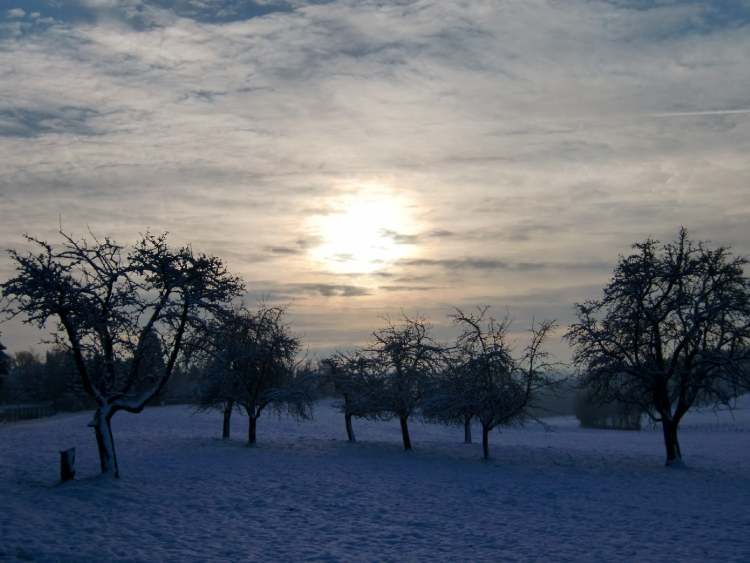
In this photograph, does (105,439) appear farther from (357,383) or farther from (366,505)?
(357,383)

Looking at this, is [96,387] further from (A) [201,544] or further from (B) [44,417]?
Result: (B) [44,417]

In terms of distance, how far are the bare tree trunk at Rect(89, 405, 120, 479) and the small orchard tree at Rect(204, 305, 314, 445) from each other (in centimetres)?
1463

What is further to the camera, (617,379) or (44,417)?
(44,417)

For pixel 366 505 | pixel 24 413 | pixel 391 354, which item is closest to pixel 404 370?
pixel 391 354

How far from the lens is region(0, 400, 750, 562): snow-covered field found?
575 inches

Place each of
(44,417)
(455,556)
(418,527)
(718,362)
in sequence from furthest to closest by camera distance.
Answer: (44,417) < (718,362) < (418,527) < (455,556)

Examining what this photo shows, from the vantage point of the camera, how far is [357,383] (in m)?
39.0

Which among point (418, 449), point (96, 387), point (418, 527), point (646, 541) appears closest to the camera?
point (646, 541)

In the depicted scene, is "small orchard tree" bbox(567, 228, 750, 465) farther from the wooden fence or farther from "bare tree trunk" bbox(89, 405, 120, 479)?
the wooden fence

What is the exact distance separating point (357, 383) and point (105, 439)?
60.9 ft

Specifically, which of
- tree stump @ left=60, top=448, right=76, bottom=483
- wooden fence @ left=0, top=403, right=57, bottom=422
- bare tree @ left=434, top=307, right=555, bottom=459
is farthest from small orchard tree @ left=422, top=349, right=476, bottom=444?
wooden fence @ left=0, top=403, right=57, bottom=422

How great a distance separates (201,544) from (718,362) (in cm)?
2403

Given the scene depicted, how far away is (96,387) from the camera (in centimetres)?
2283

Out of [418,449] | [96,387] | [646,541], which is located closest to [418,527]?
[646,541]
